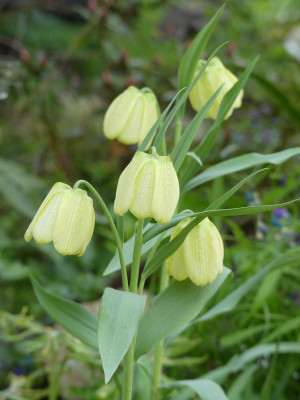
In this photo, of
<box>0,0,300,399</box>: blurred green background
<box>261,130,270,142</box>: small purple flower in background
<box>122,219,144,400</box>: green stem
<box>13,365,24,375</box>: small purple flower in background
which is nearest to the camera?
<box>122,219,144,400</box>: green stem

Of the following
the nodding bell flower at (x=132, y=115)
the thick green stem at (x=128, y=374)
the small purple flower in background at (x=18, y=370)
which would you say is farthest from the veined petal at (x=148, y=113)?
the small purple flower in background at (x=18, y=370)

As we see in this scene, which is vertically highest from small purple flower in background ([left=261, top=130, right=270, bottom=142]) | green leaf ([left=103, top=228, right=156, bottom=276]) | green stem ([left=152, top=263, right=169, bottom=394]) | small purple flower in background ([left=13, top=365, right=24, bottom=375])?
green leaf ([left=103, top=228, right=156, bottom=276])

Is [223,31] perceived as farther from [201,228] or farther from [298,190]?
[201,228]

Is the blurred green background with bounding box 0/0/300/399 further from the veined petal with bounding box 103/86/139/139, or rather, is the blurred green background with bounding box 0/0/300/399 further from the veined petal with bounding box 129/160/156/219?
the veined petal with bounding box 129/160/156/219

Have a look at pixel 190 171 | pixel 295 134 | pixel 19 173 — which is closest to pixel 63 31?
pixel 19 173

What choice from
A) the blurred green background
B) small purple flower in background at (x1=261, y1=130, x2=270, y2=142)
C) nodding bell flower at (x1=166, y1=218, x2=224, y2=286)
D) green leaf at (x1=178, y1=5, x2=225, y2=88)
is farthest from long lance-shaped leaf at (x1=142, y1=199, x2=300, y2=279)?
small purple flower in background at (x1=261, y1=130, x2=270, y2=142)

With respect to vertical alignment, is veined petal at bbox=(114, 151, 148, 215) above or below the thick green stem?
above
